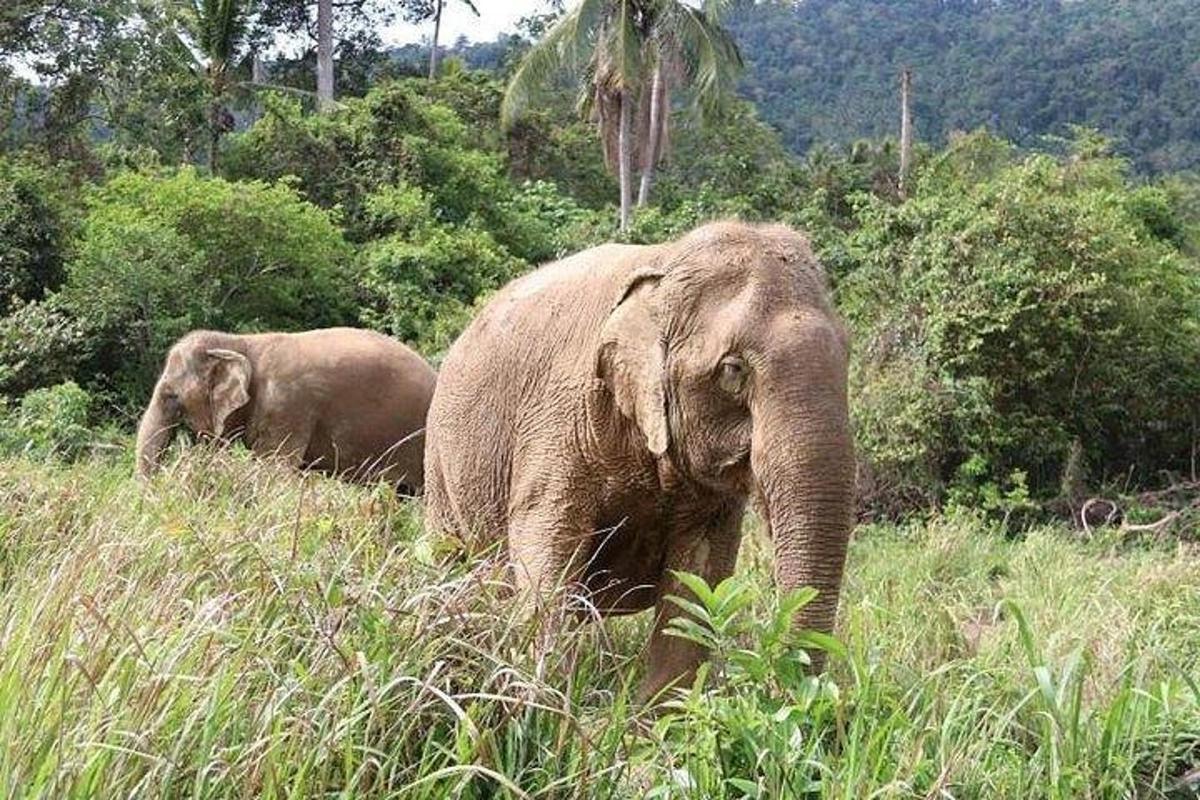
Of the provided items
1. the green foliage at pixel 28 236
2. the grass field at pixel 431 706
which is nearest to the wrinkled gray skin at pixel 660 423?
the grass field at pixel 431 706

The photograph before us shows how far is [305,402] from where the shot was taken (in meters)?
8.85

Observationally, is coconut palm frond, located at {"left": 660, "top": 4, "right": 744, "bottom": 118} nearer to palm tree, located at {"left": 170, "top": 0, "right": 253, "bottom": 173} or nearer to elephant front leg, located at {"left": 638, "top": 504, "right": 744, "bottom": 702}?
palm tree, located at {"left": 170, "top": 0, "right": 253, "bottom": 173}

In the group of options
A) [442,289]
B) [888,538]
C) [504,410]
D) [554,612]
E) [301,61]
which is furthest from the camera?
[301,61]

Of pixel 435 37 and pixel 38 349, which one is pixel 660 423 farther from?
pixel 435 37

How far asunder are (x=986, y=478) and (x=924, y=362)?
1275mm

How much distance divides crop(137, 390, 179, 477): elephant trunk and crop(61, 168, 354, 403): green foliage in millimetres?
5612

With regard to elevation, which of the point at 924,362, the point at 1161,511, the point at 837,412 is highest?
the point at 837,412

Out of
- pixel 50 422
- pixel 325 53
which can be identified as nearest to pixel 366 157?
pixel 325 53

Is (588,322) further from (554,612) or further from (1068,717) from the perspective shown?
(1068,717)

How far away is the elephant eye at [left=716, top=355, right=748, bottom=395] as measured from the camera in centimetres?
335

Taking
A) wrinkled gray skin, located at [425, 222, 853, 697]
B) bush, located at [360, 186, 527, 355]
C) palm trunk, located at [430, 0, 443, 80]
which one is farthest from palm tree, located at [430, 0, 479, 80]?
wrinkled gray skin, located at [425, 222, 853, 697]

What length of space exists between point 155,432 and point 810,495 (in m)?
6.76

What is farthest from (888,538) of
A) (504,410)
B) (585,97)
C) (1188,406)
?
(585,97)

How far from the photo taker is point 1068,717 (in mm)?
2688
